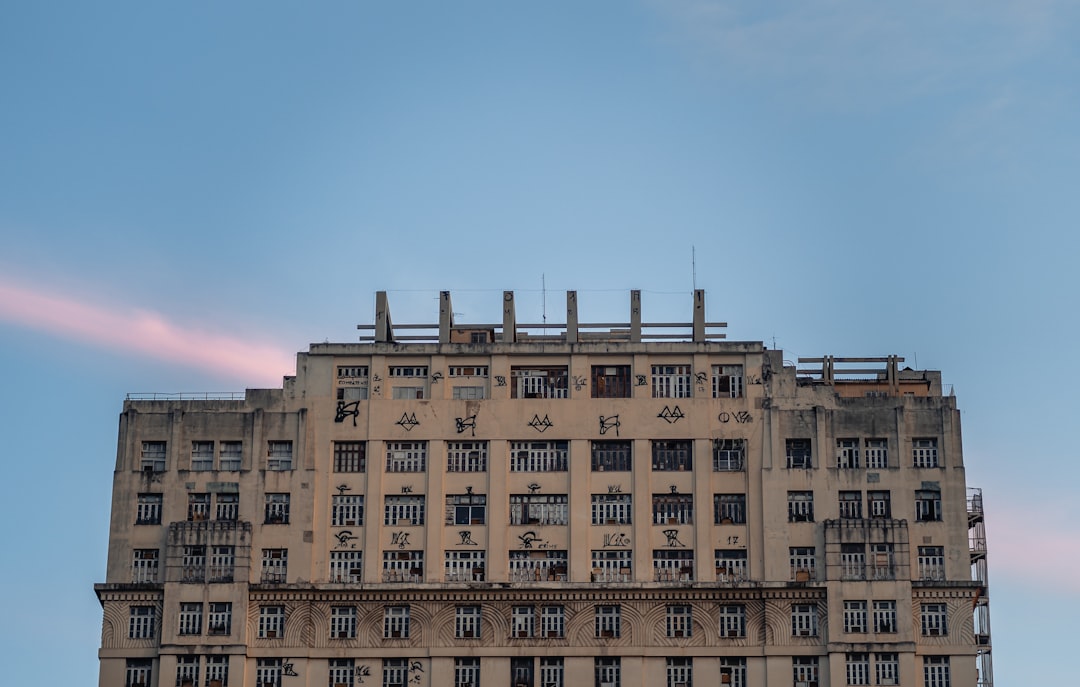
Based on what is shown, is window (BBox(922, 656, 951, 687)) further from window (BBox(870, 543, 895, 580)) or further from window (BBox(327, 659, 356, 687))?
window (BBox(327, 659, 356, 687))

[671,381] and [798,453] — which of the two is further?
[671,381]

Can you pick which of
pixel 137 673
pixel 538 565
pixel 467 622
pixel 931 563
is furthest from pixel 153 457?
pixel 931 563

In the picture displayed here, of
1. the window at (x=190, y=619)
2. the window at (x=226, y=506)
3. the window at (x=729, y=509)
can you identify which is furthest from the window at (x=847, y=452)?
the window at (x=190, y=619)

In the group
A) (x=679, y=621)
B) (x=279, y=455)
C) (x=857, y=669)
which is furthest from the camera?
(x=279, y=455)

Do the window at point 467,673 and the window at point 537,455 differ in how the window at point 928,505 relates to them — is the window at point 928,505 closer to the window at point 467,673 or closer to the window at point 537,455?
the window at point 537,455

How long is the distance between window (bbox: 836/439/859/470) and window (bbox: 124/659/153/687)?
1304 inches

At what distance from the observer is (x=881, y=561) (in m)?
91.8

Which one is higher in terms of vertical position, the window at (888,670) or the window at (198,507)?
the window at (198,507)

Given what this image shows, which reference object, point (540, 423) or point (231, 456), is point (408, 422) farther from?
point (231, 456)

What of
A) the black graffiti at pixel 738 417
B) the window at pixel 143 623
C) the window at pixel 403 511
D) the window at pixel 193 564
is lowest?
the window at pixel 143 623

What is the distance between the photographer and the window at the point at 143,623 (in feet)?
303

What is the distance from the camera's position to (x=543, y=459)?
9462cm

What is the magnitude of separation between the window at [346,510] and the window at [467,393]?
6.62m

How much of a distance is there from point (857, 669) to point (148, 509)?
3361 centimetres
